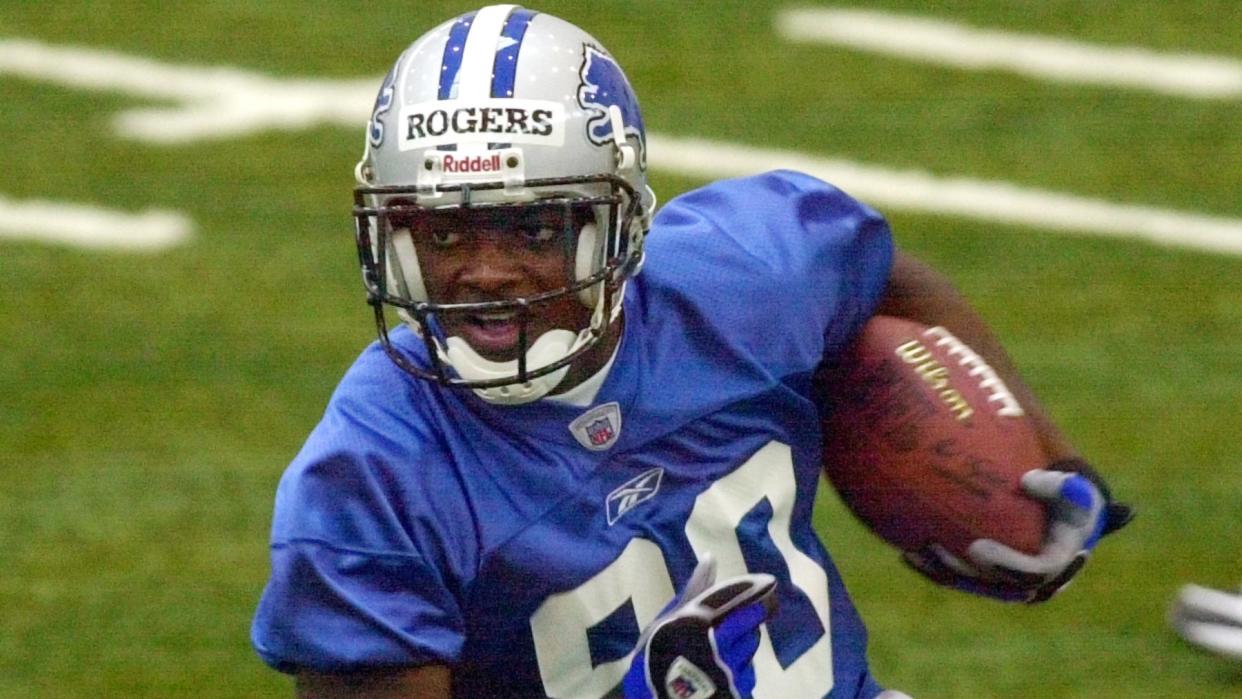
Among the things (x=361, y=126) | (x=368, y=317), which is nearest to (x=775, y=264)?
(x=368, y=317)

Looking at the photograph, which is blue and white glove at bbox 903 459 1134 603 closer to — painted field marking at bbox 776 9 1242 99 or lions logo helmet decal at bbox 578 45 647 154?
lions logo helmet decal at bbox 578 45 647 154

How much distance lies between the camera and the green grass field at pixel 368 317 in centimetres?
428

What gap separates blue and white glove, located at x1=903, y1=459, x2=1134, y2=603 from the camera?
297 centimetres

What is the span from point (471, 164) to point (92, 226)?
127 inches

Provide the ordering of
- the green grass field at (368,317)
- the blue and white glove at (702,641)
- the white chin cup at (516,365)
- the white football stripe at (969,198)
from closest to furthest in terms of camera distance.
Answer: the blue and white glove at (702,641) < the white chin cup at (516,365) < the green grass field at (368,317) < the white football stripe at (969,198)

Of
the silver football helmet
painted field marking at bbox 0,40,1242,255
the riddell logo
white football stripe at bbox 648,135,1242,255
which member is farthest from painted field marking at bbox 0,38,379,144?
the riddell logo

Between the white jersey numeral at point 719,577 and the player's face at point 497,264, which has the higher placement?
the player's face at point 497,264

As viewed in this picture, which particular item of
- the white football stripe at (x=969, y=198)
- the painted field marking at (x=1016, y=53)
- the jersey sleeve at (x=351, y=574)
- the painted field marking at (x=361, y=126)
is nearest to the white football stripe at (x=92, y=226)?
the painted field marking at (x=361, y=126)

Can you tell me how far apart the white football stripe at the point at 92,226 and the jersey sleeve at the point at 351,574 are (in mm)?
3118

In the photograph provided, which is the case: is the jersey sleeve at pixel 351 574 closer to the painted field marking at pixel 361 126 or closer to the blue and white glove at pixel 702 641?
the blue and white glove at pixel 702 641

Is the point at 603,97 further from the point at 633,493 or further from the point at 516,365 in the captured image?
the point at 633,493

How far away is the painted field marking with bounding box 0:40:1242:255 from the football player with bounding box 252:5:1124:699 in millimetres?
2743

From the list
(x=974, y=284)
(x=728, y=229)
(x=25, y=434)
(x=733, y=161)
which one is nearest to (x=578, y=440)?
(x=728, y=229)

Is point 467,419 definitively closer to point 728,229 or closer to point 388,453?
point 388,453
